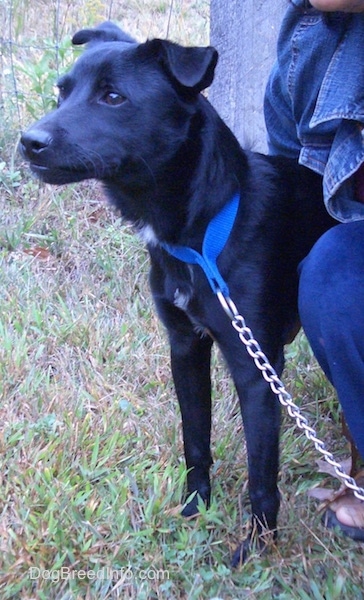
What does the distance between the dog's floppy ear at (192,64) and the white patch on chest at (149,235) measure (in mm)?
370

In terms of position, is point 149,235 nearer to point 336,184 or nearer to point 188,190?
point 188,190

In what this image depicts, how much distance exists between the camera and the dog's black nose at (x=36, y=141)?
1563mm

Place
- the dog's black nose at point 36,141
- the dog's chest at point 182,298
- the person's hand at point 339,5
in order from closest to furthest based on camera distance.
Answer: the person's hand at point 339,5, the dog's black nose at point 36,141, the dog's chest at point 182,298

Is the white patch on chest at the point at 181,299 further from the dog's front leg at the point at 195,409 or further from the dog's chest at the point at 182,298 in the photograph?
the dog's front leg at the point at 195,409

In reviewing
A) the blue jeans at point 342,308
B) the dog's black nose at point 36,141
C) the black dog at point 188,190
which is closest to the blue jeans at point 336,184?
the blue jeans at point 342,308

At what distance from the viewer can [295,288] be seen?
1.91 metres

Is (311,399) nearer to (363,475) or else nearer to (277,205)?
(363,475)

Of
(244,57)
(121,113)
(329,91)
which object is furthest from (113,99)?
(244,57)

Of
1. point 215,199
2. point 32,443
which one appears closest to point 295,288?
point 215,199

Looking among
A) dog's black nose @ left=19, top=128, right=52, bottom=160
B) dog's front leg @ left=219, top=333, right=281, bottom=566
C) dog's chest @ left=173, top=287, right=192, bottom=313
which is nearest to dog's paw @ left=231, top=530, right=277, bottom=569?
dog's front leg @ left=219, top=333, right=281, bottom=566

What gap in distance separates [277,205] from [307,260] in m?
0.21

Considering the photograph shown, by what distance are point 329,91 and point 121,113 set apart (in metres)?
0.49

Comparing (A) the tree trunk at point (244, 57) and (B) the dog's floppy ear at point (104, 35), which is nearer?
(B) the dog's floppy ear at point (104, 35)

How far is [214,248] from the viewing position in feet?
5.69
